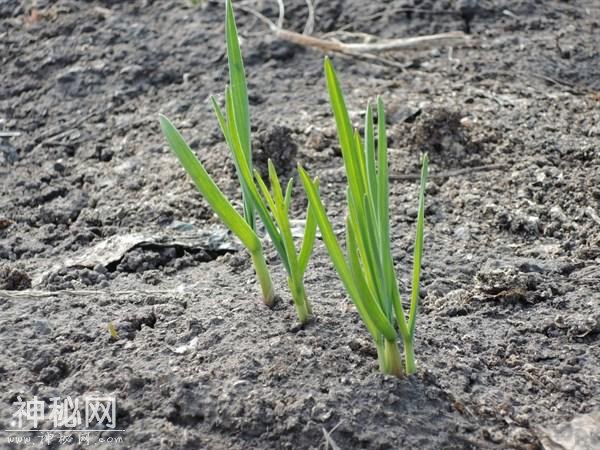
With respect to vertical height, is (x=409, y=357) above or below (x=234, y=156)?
below

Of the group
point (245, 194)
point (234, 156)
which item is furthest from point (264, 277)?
point (234, 156)

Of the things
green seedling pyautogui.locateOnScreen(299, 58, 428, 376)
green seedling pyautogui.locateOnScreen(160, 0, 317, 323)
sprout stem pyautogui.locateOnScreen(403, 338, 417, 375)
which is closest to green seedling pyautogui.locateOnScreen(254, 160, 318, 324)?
green seedling pyautogui.locateOnScreen(160, 0, 317, 323)

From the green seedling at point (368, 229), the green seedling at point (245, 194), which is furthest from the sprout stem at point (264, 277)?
the green seedling at point (368, 229)

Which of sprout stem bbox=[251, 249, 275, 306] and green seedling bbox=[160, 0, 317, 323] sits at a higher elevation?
green seedling bbox=[160, 0, 317, 323]

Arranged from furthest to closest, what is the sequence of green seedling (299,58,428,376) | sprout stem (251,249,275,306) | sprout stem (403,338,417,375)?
sprout stem (251,249,275,306) < sprout stem (403,338,417,375) < green seedling (299,58,428,376)

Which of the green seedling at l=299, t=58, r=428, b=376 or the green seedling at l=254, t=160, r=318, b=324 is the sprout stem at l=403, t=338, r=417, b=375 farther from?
the green seedling at l=254, t=160, r=318, b=324

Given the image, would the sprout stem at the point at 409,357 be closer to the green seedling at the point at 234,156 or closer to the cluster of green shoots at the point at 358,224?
the cluster of green shoots at the point at 358,224

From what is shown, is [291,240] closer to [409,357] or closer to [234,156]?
[234,156]
